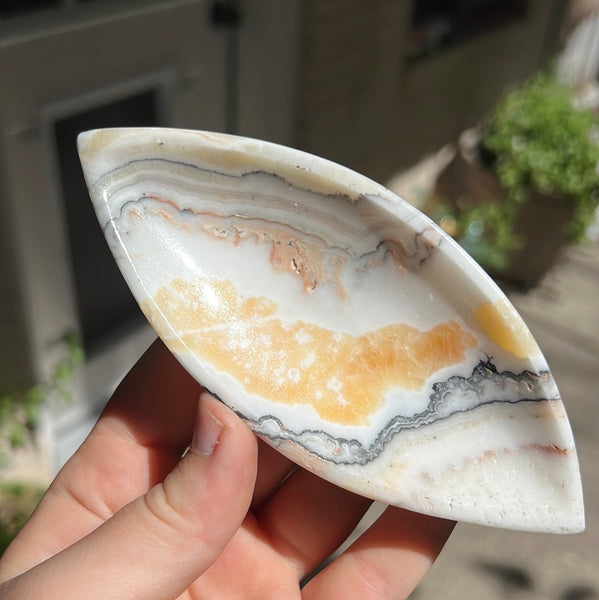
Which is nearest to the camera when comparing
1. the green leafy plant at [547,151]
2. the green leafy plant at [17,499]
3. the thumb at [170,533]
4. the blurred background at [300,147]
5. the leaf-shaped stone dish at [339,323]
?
the thumb at [170,533]

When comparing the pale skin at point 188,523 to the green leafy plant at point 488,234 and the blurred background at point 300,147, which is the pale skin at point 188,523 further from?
the green leafy plant at point 488,234

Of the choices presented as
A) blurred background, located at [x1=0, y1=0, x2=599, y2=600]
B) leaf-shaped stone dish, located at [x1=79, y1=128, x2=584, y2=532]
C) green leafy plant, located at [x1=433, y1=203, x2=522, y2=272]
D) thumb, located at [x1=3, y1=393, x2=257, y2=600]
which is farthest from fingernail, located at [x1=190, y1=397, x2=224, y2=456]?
green leafy plant, located at [x1=433, y1=203, x2=522, y2=272]

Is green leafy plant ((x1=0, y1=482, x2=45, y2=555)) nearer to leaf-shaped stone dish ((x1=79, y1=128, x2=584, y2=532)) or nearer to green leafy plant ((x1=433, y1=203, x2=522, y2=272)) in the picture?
leaf-shaped stone dish ((x1=79, y1=128, x2=584, y2=532))

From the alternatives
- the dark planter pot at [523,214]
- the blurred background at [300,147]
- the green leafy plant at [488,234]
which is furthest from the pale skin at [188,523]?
the dark planter pot at [523,214]

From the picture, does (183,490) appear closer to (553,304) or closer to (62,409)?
(62,409)

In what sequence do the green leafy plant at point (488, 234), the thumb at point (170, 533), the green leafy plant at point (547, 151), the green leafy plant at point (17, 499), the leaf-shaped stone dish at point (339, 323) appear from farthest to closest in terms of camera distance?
the green leafy plant at point (488, 234) < the green leafy plant at point (547, 151) < the green leafy plant at point (17, 499) < the leaf-shaped stone dish at point (339, 323) < the thumb at point (170, 533)

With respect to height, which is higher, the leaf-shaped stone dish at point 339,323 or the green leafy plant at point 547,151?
the leaf-shaped stone dish at point 339,323

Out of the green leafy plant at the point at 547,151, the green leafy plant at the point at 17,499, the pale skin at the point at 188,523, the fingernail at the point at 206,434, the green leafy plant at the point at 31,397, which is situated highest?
the fingernail at the point at 206,434
